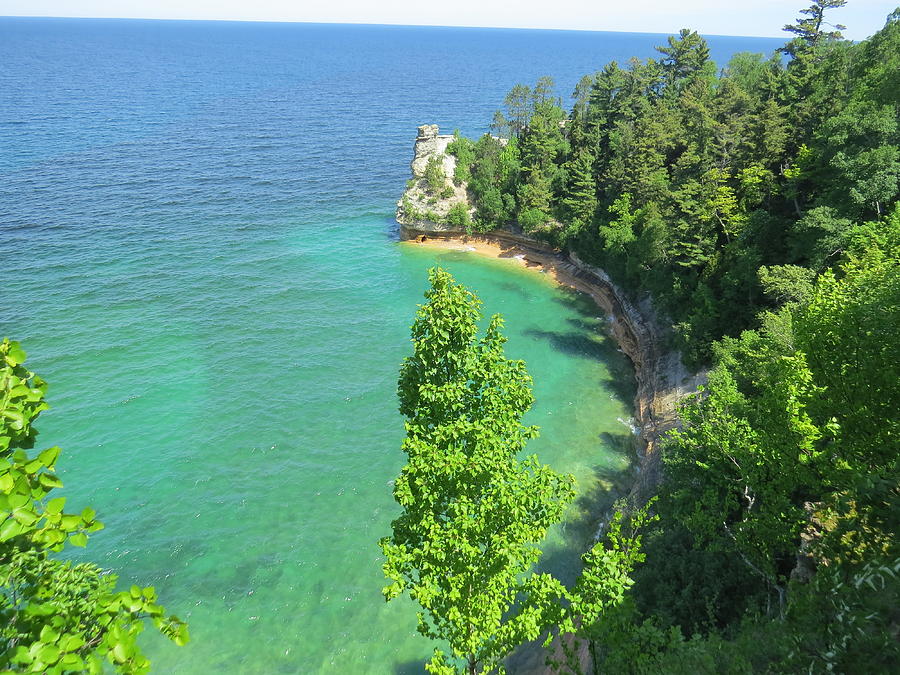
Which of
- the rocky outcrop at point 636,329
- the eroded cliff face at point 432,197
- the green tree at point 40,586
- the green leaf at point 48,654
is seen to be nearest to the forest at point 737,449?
the rocky outcrop at point 636,329

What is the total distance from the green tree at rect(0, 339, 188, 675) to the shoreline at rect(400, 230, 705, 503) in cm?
2867

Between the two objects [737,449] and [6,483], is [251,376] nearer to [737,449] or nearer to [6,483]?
[737,449]

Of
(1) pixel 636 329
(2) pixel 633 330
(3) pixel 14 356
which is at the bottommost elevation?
(2) pixel 633 330

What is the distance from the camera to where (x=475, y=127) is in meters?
128

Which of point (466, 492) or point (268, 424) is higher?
point (466, 492)

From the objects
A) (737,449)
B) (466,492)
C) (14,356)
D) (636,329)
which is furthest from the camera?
(636,329)

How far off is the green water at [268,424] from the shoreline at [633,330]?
5.16 feet

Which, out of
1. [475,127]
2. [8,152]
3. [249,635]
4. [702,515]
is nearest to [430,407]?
[702,515]

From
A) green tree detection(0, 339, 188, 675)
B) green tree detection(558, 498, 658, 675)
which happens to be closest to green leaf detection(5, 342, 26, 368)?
green tree detection(0, 339, 188, 675)

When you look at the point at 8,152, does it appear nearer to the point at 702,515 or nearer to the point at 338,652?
the point at 338,652

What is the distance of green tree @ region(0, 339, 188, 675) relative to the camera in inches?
188

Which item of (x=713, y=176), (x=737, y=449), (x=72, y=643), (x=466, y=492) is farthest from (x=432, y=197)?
(x=72, y=643)

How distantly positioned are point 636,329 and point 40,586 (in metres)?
47.1

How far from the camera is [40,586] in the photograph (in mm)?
5730
